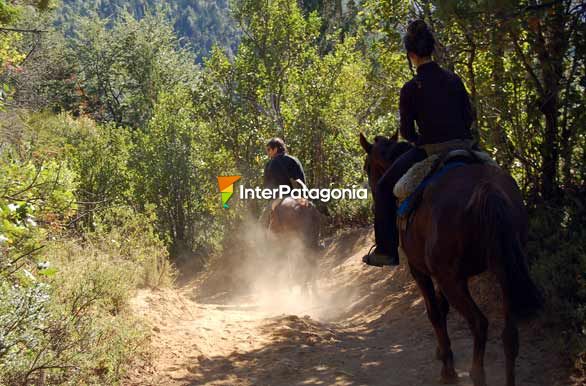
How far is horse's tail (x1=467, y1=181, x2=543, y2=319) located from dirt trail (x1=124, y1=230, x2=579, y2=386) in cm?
139

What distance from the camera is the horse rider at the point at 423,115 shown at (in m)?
6.35

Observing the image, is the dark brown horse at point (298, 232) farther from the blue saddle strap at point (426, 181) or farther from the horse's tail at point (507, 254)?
the horse's tail at point (507, 254)

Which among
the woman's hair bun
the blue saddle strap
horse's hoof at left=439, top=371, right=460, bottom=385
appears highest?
the woman's hair bun

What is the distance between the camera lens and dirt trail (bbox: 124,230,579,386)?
22.1ft

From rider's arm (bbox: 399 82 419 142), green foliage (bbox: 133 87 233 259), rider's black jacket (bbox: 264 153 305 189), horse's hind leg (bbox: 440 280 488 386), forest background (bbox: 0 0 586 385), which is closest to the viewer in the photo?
horse's hind leg (bbox: 440 280 488 386)

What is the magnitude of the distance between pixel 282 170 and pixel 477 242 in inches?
293

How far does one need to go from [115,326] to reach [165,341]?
106 cm

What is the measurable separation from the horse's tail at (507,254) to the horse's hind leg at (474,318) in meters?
0.39

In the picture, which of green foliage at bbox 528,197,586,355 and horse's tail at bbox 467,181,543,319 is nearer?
horse's tail at bbox 467,181,543,319

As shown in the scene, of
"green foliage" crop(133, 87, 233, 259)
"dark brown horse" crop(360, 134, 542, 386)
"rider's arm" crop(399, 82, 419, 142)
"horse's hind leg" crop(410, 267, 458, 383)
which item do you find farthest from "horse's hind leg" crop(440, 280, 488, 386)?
"green foliage" crop(133, 87, 233, 259)

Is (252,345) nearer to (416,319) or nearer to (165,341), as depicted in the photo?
(165,341)

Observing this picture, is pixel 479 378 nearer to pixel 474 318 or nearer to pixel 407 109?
pixel 474 318

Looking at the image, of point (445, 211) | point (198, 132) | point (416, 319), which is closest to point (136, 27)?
point (198, 132)

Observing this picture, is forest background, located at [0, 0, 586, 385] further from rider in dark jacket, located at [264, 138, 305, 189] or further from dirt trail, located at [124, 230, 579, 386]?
rider in dark jacket, located at [264, 138, 305, 189]
